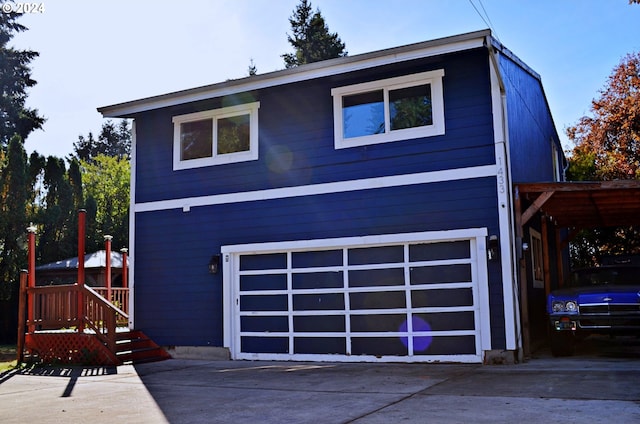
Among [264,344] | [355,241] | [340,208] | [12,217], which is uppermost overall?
[12,217]

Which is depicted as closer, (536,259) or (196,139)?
(196,139)

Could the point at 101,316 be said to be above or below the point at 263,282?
below

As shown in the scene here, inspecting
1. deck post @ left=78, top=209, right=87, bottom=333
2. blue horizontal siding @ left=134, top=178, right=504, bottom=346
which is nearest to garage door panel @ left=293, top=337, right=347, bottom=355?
blue horizontal siding @ left=134, top=178, right=504, bottom=346

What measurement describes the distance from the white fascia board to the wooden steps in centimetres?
449

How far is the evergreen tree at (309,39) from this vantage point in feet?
129

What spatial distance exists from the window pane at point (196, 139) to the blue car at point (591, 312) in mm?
6946

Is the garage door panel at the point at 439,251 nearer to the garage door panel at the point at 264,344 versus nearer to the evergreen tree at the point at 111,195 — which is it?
Answer: the garage door panel at the point at 264,344

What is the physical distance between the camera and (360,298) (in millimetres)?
10711

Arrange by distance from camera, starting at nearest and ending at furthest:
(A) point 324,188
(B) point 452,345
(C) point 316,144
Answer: (B) point 452,345
(A) point 324,188
(C) point 316,144

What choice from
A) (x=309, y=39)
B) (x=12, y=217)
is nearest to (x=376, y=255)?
(x=12, y=217)

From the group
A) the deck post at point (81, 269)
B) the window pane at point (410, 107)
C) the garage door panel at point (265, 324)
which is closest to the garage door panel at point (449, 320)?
the garage door panel at point (265, 324)

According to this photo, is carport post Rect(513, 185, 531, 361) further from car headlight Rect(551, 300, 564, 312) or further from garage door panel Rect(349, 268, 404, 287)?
garage door panel Rect(349, 268, 404, 287)

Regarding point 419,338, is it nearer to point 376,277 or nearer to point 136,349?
point 376,277

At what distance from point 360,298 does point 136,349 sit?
4.47 meters
